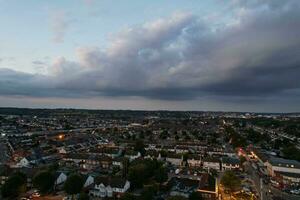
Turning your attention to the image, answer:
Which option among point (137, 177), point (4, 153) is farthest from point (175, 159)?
point (4, 153)

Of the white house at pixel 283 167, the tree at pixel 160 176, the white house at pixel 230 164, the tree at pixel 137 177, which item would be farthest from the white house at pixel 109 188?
the white house at pixel 283 167

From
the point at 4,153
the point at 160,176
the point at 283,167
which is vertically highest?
the point at 160,176

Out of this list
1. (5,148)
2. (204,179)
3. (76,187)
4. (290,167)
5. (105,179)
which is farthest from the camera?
(5,148)

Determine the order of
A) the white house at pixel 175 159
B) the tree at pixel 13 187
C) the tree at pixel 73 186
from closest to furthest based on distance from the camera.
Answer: the tree at pixel 13 187 < the tree at pixel 73 186 < the white house at pixel 175 159

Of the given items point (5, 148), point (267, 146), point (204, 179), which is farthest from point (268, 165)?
point (5, 148)

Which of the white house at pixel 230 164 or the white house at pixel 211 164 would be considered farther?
the white house at pixel 211 164

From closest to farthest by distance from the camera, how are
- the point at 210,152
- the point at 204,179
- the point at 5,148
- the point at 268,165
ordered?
the point at 204,179
the point at 268,165
the point at 210,152
the point at 5,148

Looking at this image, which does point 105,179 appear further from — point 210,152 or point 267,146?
point 267,146

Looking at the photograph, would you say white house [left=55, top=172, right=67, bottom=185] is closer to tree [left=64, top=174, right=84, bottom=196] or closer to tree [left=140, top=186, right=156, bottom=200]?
tree [left=64, top=174, right=84, bottom=196]

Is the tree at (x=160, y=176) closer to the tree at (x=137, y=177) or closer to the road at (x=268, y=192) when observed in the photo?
the tree at (x=137, y=177)

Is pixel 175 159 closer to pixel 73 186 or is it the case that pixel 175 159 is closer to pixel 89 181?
pixel 89 181

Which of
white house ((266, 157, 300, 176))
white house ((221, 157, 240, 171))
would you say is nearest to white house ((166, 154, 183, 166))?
white house ((221, 157, 240, 171))
